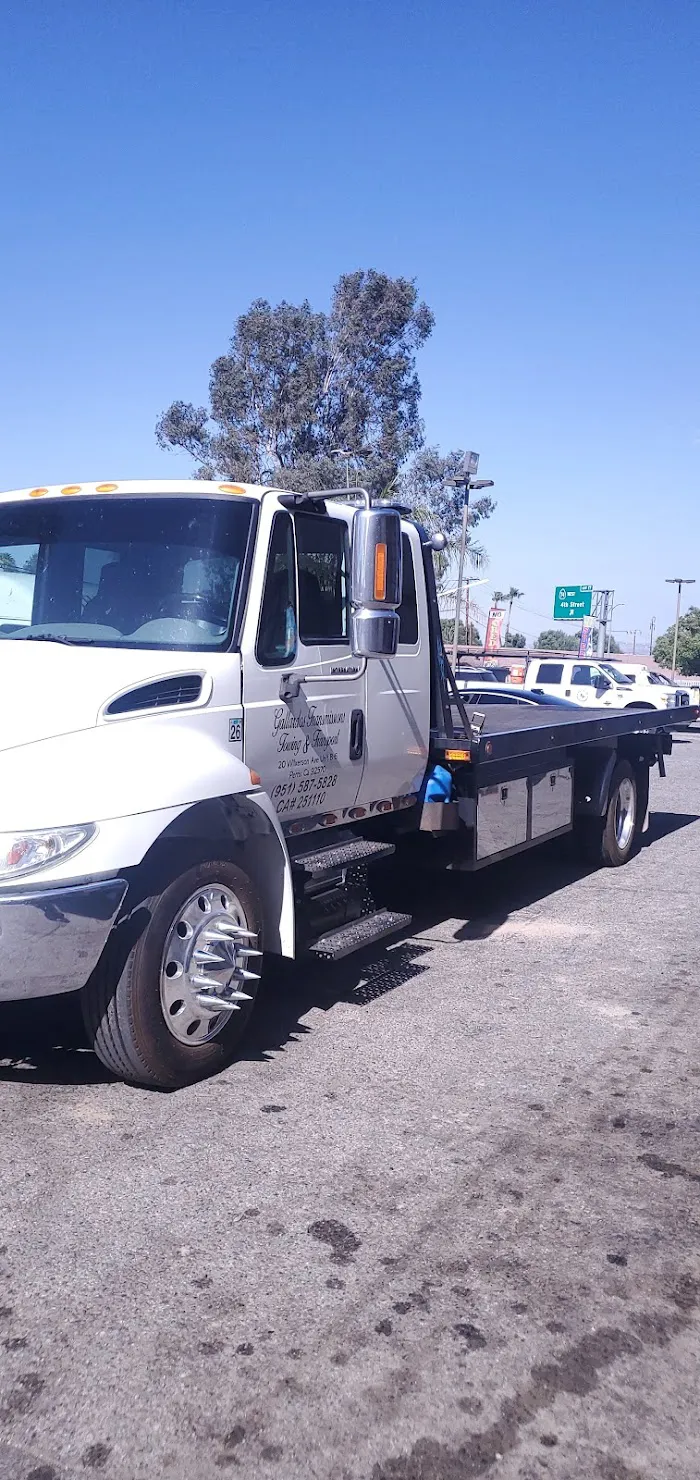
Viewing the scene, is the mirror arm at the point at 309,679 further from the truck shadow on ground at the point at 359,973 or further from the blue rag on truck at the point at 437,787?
the truck shadow on ground at the point at 359,973

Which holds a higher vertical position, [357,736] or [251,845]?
[357,736]

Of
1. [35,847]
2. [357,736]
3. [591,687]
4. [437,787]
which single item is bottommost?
[591,687]

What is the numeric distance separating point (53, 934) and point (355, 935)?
183 cm

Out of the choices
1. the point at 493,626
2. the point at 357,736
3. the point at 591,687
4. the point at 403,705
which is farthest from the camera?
the point at 493,626

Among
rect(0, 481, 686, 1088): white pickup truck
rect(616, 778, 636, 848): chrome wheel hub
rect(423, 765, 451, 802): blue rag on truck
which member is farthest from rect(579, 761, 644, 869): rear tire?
rect(0, 481, 686, 1088): white pickup truck

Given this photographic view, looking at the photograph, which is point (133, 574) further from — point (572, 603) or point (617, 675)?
point (572, 603)

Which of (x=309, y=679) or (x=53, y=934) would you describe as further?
(x=309, y=679)

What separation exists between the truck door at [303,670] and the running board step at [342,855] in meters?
0.16

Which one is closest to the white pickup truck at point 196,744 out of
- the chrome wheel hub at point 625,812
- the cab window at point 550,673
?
the chrome wheel hub at point 625,812

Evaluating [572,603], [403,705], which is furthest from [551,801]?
[572,603]

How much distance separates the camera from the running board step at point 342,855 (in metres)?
5.25

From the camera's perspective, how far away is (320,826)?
5.57 meters

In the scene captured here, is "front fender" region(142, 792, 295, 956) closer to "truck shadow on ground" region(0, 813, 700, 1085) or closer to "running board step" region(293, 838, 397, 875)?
"running board step" region(293, 838, 397, 875)

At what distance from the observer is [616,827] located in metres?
9.82
